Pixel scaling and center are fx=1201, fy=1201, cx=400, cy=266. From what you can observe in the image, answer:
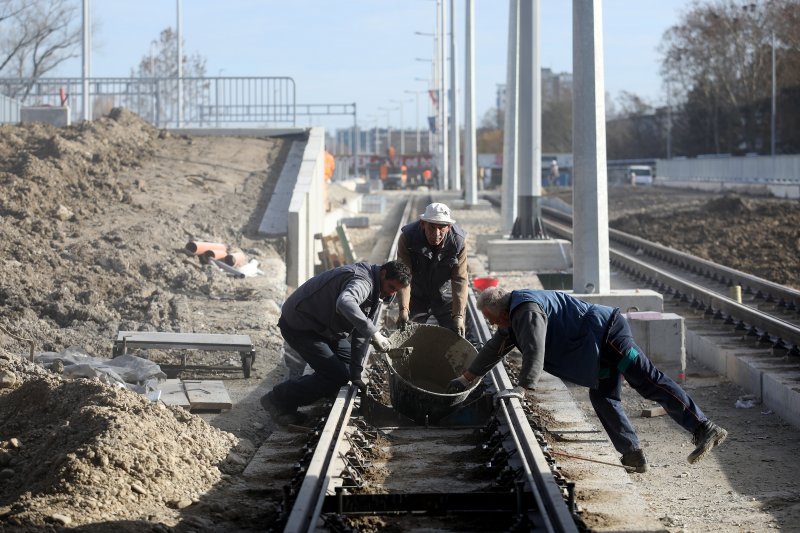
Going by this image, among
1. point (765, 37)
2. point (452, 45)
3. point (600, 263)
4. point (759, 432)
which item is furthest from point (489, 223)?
point (765, 37)

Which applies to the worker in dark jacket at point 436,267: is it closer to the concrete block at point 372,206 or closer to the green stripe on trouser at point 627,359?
the green stripe on trouser at point 627,359

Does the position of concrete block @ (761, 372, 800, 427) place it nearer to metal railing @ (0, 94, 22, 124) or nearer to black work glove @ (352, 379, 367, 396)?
black work glove @ (352, 379, 367, 396)

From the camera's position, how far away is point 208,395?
10.1 m

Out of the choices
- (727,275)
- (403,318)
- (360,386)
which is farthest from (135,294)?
(727,275)

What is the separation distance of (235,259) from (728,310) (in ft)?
23.6

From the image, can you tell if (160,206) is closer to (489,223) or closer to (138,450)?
(138,450)

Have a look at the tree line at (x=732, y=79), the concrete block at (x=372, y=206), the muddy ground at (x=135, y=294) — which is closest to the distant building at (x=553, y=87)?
the tree line at (x=732, y=79)

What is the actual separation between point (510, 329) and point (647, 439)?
87.7 inches

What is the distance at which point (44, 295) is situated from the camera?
14531 millimetres

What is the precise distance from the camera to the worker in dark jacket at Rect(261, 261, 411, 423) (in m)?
9.01

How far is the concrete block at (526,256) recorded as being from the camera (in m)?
24.0

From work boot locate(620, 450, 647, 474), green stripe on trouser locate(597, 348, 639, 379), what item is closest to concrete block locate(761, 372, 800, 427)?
work boot locate(620, 450, 647, 474)

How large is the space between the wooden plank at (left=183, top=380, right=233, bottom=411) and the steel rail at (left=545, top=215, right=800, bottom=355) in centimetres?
577

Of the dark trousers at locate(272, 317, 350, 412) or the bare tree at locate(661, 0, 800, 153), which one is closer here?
the dark trousers at locate(272, 317, 350, 412)
